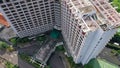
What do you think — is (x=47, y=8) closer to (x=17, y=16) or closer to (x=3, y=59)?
(x=17, y=16)

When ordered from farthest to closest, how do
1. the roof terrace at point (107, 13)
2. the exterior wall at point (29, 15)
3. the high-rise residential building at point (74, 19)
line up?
1. the exterior wall at point (29, 15)
2. the high-rise residential building at point (74, 19)
3. the roof terrace at point (107, 13)

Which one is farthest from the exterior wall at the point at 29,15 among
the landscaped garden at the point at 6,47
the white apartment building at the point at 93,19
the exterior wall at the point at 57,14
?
the white apartment building at the point at 93,19

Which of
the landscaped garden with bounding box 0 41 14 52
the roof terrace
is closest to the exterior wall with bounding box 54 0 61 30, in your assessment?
the roof terrace

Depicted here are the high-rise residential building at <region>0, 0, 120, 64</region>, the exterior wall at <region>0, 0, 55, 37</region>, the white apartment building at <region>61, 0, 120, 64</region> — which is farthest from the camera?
the exterior wall at <region>0, 0, 55, 37</region>

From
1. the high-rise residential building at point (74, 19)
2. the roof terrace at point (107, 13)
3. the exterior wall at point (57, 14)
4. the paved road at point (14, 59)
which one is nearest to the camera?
the roof terrace at point (107, 13)

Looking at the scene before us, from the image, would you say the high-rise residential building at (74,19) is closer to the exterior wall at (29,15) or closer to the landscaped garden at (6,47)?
the exterior wall at (29,15)

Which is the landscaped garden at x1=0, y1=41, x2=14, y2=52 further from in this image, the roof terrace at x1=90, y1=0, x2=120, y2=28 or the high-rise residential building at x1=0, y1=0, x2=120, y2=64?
the roof terrace at x1=90, y1=0, x2=120, y2=28

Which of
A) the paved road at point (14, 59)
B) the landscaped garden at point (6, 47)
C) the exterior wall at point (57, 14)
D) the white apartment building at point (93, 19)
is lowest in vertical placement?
the paved road at point (14, 59)
